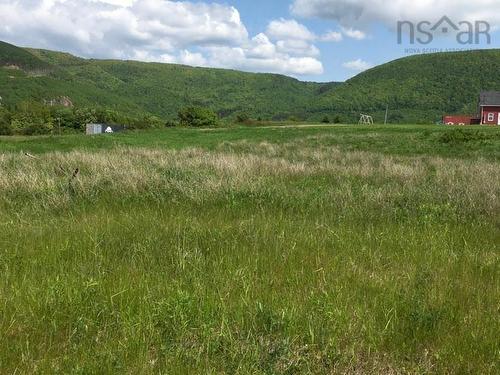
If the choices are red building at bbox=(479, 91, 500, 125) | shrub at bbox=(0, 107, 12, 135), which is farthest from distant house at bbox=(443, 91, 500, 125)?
shrub at bbox=(0, 107, 12, 135)

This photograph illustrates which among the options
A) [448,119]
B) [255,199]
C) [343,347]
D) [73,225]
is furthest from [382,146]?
[448,119]

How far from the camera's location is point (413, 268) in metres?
4.66

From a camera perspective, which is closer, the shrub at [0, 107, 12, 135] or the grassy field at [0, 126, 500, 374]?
the grassy field at [0, 126, 500, 374]

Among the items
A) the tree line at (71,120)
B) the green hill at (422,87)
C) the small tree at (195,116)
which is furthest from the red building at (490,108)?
the green hill at (422,87)

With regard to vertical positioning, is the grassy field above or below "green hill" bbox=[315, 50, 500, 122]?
below

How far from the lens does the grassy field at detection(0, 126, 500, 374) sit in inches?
118

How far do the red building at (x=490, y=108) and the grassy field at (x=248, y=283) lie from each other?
7791cm

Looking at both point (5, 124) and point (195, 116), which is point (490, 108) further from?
point (5, 124)

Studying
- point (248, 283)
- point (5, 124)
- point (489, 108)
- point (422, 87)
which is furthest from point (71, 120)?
point (248, 283)

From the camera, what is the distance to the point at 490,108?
7750cm

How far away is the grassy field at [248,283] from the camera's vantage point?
299 centimetres

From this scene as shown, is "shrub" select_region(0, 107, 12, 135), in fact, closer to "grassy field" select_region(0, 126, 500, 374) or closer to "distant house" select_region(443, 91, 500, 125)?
"distant house" select_region(443, 91, 500, 125)

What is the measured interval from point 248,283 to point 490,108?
→ 84.2 meters

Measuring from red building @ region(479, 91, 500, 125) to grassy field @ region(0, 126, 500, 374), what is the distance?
3067 inches
